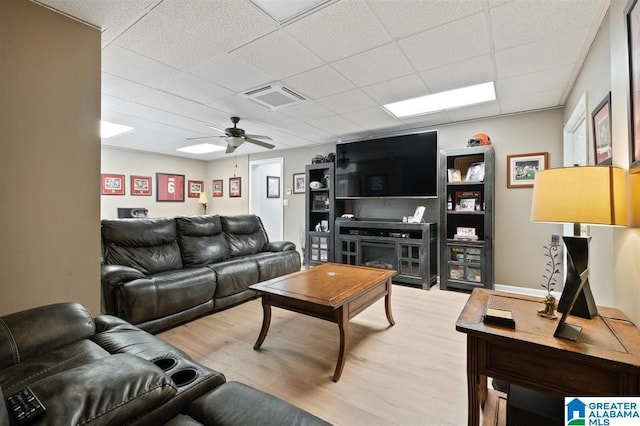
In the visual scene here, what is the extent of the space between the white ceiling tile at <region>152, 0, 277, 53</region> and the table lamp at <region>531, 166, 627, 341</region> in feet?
6.21

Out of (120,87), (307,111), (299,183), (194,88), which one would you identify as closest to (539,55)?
(307,111)

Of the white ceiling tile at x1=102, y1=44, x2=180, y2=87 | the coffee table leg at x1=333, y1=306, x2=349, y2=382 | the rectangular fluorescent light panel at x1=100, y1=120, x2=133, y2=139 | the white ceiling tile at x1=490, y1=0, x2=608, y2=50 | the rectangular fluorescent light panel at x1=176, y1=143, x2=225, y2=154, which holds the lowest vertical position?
the coffee table leg at x1=333, y1=306, x2=349, y2=382

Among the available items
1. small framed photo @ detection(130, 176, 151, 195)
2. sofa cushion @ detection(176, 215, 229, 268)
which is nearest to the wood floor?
sofa cushion @ detection(176, 215, 229, 268)

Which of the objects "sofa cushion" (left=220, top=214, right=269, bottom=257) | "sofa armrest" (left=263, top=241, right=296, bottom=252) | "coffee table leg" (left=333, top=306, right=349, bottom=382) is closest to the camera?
"coffee table leg" (left=333, top=306, right=349, bottom=382)

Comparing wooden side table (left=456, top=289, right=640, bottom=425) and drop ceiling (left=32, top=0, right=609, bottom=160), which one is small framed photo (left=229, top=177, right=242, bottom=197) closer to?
drop ceiling (left=32, top=0, right=609, bottom=160)

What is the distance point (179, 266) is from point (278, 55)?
2.40 metres

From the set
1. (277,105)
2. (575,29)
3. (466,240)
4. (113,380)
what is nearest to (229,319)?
(113,380)

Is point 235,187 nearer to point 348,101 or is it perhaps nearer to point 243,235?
point 243,235

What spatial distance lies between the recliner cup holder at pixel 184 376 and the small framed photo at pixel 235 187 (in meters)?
6.11

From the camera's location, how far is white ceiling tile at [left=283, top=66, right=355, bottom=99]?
2.65 meters

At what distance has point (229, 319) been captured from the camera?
2828 mm

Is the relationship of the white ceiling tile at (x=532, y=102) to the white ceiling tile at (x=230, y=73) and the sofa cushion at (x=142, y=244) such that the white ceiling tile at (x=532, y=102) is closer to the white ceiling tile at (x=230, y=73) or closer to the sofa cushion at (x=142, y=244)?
the white ceiling tile at (x=230, y=73)

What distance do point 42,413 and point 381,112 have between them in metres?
3.85

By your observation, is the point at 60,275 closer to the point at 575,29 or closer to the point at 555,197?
the point at 555,197
